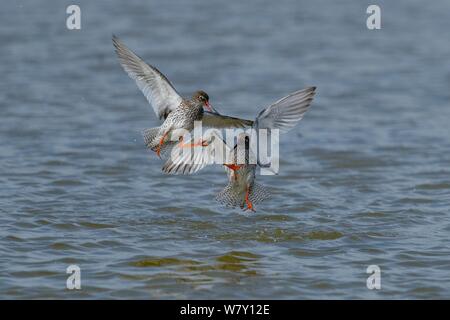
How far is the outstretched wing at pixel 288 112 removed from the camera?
7.39 meters

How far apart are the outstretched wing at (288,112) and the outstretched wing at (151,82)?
3.05 feet

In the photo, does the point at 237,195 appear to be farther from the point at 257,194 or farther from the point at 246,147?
the point at 246,147

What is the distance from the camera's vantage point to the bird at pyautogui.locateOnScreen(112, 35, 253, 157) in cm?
783

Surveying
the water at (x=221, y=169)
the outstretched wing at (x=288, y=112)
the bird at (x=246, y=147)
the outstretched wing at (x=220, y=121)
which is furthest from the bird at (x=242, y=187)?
the outstretched wing at (x=288, y=112)

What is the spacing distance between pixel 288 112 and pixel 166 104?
1.17 m

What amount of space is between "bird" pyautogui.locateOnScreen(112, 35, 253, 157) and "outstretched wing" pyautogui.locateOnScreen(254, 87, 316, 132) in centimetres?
42

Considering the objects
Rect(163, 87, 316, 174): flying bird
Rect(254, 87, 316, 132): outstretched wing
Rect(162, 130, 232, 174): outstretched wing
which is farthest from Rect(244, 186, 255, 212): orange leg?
Rect(254, 87, 316, 132): outstretched wing

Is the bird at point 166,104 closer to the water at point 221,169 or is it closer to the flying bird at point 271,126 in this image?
the flying bird at point 271,126

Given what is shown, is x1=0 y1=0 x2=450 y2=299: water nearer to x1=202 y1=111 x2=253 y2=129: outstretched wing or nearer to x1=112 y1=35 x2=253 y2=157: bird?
x1=112 y1=35 x2=253 y2=157: bird

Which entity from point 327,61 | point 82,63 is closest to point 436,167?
point 327,61

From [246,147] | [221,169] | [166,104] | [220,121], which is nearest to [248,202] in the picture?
[246,147]

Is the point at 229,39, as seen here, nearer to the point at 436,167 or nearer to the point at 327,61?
the point at 327,61

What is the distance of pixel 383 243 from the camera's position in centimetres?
769
